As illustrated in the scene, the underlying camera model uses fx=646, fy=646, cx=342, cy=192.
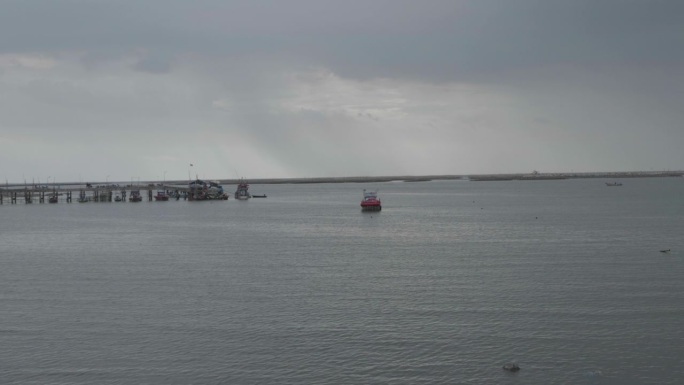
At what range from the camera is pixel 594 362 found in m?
24.1

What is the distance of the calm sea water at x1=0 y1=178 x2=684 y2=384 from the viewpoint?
23859 mm

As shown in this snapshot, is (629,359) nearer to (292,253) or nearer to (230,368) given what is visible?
(230,368)

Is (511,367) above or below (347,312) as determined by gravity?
below

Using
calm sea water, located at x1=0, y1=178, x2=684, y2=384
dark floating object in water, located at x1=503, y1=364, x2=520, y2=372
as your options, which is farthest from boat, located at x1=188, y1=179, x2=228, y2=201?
dark floating object in water, located at x1=503, y1=364, x2=520, y2=372

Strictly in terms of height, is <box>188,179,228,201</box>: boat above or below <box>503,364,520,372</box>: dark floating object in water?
above

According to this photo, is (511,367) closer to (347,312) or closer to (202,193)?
(347,312)

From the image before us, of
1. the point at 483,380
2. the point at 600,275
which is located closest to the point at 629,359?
the point at 483,380

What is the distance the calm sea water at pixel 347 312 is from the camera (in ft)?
78.3

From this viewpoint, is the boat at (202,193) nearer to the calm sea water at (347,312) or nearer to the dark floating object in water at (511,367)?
the calm sea water at (347,312)

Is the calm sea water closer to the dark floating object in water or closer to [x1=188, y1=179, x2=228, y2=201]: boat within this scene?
the dark floating object in water

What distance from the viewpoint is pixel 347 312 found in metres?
31.9

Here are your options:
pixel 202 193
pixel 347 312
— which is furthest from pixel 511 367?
pixel 202 193

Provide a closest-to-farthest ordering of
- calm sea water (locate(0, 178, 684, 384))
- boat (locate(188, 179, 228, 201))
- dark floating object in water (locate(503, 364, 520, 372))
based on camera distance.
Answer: dark floating object in water (locate(503, 364, 520, 372)), calm sea water (locate(0, 178, 684, 384)), boat (locate(188, 179, 228, 201))

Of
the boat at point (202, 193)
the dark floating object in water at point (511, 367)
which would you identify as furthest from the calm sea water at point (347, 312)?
the boat at point (202, 193)
